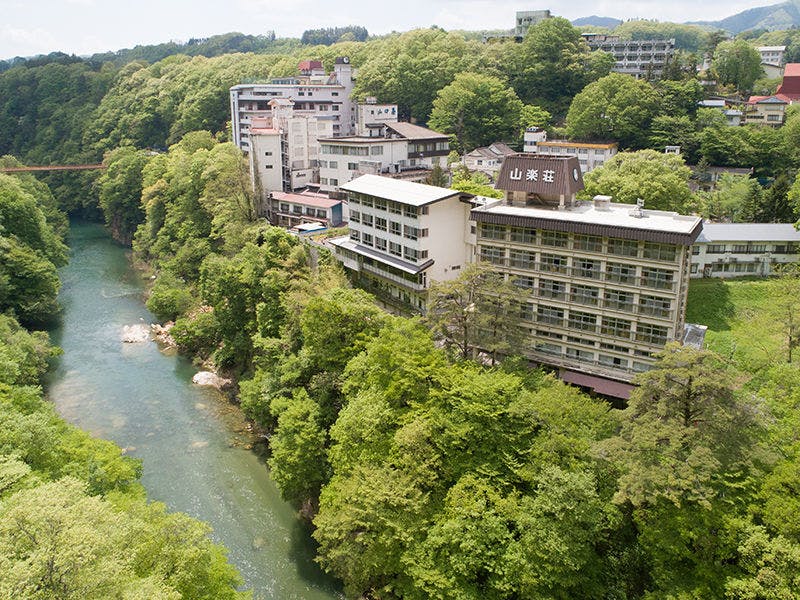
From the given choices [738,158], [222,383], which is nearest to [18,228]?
[222,383]

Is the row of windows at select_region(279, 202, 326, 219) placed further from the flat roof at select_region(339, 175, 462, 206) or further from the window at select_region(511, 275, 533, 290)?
the window at select_region(511, 275, 533, 290)

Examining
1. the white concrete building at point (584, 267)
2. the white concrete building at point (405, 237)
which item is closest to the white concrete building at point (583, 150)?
the white concrete building at point (405, 237)

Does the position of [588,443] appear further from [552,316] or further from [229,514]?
[229,514]

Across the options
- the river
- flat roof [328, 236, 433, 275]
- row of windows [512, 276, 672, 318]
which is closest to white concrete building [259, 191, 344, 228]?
flat roof [328, 236, 433, 275]

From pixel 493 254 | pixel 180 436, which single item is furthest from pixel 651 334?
pixel 180 436

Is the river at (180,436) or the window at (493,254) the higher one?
the window at (493,254)

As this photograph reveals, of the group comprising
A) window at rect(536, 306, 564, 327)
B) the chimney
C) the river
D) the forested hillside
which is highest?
the chimney

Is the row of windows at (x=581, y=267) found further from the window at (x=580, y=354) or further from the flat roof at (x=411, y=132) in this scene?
the flat roof at (x=411, y=132)
